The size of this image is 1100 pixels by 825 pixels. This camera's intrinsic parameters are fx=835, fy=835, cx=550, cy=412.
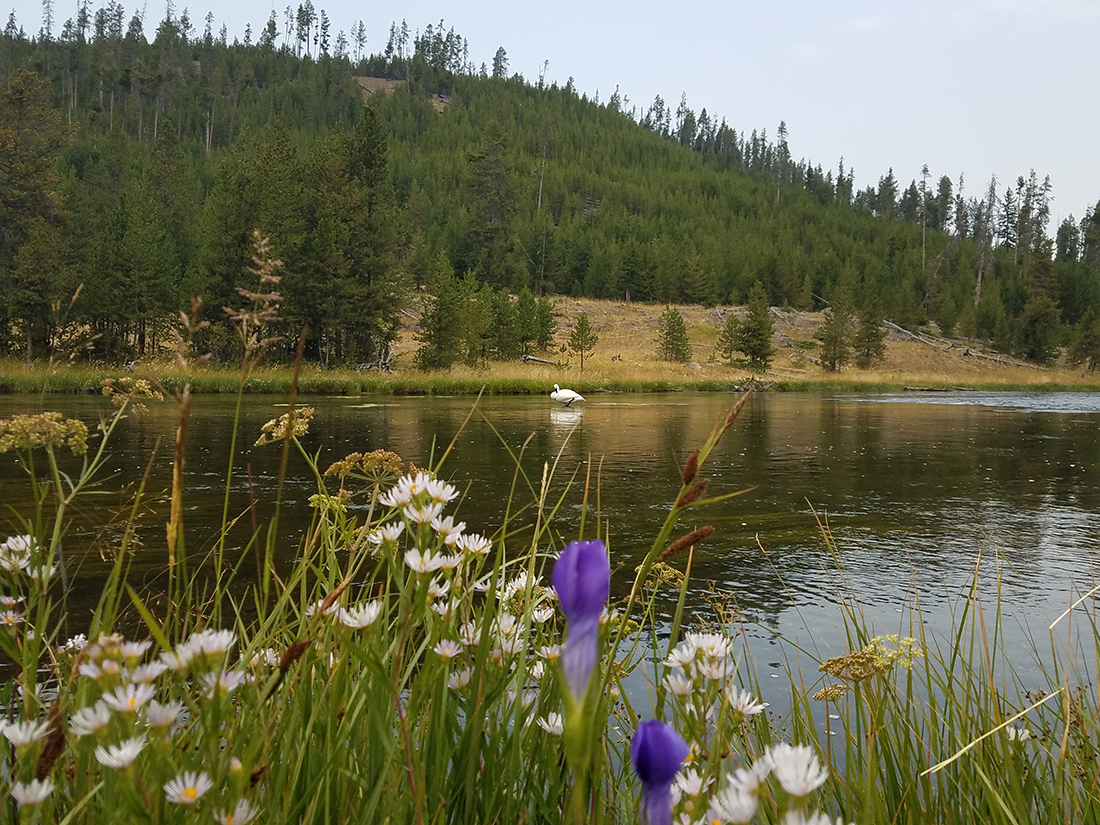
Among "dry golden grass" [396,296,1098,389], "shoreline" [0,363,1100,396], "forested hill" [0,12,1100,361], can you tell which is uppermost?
"forested hill" [0,12,1100,361]

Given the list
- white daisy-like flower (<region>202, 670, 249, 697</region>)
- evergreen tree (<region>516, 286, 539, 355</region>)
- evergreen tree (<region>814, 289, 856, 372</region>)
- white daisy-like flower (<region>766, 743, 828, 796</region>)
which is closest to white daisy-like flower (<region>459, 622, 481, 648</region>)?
white daisy-like flower (<region>202, 670, 249, 697</region>)

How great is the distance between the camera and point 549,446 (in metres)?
12.0

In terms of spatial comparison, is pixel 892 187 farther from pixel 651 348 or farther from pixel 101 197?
pixel 101 197

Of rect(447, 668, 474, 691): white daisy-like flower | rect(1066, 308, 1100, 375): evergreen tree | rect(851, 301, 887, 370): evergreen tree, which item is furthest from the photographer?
rect(1066, 308, 1100, 375): evergreen tree

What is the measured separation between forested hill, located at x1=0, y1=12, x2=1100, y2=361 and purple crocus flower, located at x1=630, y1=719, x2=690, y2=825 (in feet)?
3.84

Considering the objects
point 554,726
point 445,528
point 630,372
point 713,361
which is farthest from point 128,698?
point 713,361

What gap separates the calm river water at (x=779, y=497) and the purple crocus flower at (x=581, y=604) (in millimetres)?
1058

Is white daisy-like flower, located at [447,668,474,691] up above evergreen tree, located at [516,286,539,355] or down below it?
below

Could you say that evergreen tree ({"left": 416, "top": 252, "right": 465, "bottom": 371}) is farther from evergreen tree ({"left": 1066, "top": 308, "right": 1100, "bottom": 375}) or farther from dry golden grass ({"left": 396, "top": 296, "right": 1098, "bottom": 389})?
evergreen tree ({"left": 1066, "top": 308, "right": 1100, "bottom": 375})

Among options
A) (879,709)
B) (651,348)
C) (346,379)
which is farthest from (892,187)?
(879,709)

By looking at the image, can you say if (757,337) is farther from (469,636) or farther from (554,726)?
(554,726)

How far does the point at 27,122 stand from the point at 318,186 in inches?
417

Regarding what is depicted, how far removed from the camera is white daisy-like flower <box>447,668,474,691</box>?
4.64 feet

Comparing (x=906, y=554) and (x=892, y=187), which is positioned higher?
(x=892, y=187)
